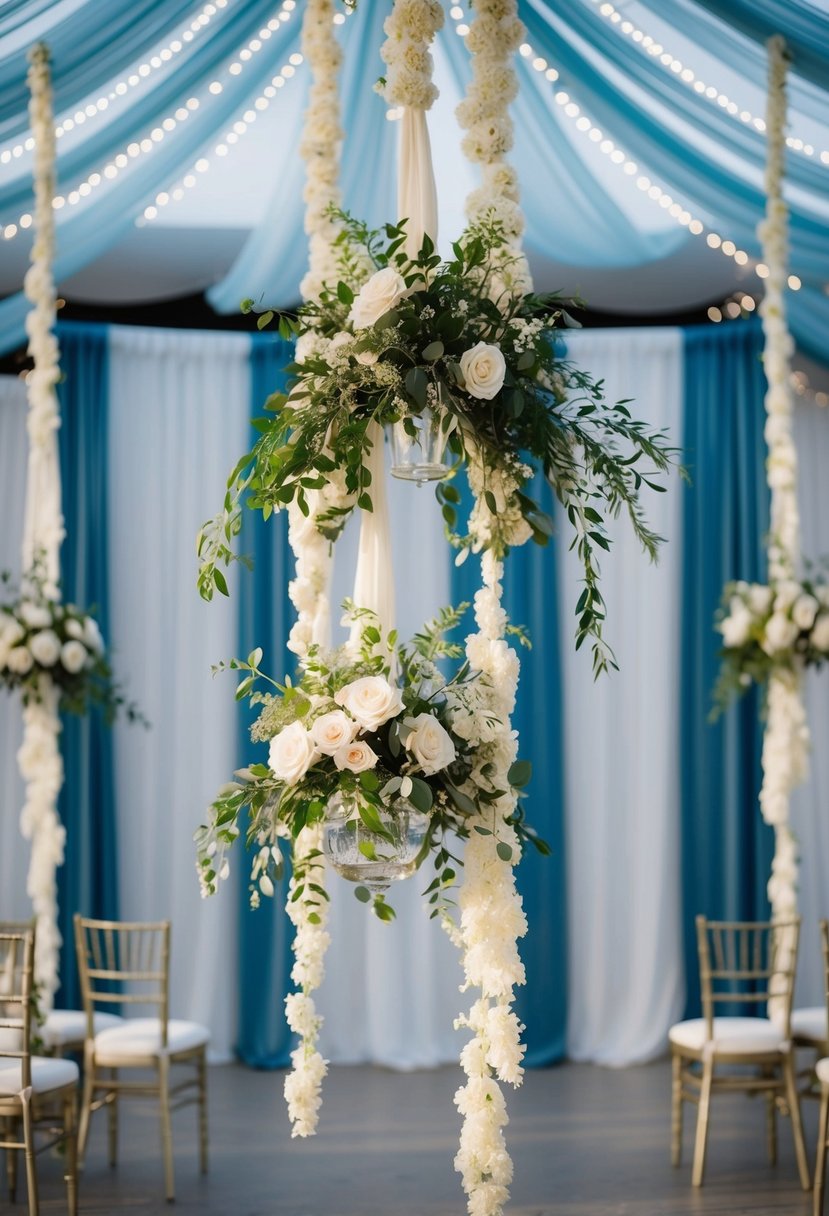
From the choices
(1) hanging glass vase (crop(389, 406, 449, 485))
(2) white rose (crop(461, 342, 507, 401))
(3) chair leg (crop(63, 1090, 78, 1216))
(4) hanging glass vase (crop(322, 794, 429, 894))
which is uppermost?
(2) white rose (crop(461, 342, 507, 401))

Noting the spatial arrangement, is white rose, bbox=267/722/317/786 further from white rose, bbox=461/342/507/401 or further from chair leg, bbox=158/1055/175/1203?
chair leg, bbox=158/1055/175/1203

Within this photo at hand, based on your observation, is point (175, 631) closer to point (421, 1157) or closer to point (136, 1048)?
point (136, 1048)

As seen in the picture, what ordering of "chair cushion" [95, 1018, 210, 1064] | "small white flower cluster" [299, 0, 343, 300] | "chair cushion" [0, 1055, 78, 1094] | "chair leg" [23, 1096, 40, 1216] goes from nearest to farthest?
"small white flower cluster" [299, 0, 343, 300] → "chair leg" [23, 1096, 40, 1216] → "chair cushion" [0, 1055, 78, 1094] → "chair cushion" [95, 1018, 210, 1064]

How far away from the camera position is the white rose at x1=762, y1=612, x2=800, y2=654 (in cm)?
609

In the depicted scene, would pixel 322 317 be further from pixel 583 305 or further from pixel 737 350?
pixel 737 350

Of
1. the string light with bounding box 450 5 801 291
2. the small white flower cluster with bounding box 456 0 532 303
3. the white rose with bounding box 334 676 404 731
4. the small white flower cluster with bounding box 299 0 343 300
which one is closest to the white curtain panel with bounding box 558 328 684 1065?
the string light with bounding box 450 5 801 291

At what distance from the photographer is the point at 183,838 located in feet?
24.4

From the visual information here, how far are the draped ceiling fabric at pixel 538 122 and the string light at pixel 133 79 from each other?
1.0 inches

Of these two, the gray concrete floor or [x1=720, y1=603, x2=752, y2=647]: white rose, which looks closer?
the gray concrete floor

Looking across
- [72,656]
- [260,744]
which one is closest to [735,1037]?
[260,744]

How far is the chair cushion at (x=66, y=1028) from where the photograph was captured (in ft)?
17.9

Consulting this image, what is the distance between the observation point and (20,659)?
5.97m

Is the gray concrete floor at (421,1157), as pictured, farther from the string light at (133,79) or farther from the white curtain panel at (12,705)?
the string light at (133,79)

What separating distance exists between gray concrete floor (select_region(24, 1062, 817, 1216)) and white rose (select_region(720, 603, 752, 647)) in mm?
2093
